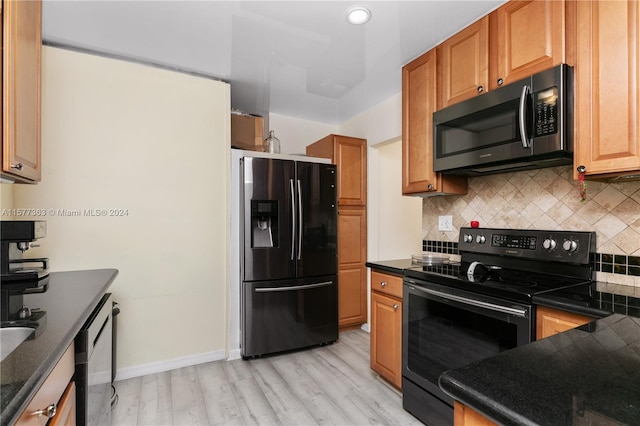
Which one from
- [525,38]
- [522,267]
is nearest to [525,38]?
[525,38]

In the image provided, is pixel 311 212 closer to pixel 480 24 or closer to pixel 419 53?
pixel 419 53

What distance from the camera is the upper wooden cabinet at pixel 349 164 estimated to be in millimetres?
3453

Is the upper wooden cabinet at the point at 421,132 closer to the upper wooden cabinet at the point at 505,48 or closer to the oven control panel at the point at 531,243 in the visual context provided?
the upper wooden cabinet at the point at 505,48

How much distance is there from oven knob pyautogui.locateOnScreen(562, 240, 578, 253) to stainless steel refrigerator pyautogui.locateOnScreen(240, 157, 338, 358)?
1.86 m

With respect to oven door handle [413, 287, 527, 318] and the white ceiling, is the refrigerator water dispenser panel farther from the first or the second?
oven door handle [413, 287, 527, 318]

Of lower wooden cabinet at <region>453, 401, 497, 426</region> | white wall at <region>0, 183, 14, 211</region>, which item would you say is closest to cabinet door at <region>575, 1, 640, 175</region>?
lower wooden cabinet at <region>453, 401, 497, 426</region>

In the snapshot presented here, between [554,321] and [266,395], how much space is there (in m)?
1.82

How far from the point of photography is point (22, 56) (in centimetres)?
146

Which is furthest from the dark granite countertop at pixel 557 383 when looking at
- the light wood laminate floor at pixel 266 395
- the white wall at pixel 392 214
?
the white wall at pixel 392 214

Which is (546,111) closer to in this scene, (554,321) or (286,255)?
(554,321)

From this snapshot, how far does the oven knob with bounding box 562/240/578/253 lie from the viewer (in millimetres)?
1680

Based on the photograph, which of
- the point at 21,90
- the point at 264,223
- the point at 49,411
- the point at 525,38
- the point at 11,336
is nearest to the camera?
the point at 49,411

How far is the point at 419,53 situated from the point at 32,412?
273cm

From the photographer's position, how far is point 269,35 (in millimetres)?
2209
